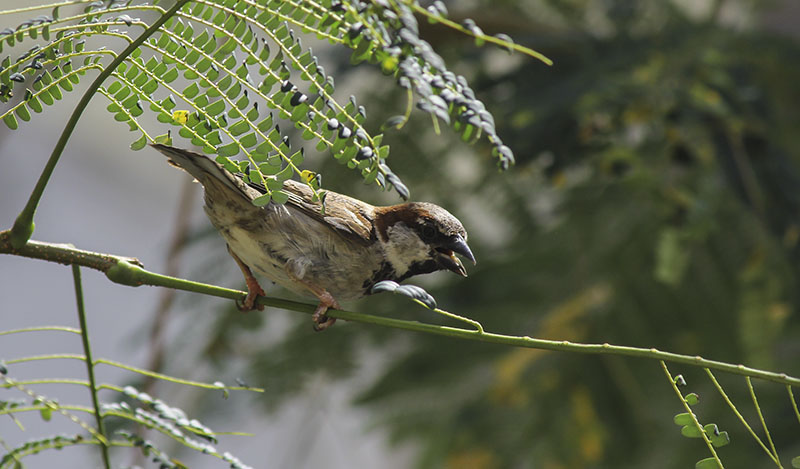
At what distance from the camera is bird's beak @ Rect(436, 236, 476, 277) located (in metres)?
1.45

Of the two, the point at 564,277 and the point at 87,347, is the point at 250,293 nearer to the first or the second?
the point at 87,347

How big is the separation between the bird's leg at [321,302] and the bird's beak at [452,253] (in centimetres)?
26

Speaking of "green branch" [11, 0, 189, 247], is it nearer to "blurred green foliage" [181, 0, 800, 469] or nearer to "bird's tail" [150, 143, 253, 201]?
"bird's tail" [150, 143, 253, 201]

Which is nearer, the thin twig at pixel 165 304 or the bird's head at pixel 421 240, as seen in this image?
the bird's head at pixel 421 240

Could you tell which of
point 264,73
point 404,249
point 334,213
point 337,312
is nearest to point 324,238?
point 334,213

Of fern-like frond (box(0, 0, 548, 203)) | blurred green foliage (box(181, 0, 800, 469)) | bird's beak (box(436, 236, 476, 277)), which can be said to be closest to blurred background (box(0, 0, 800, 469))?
blurred green foliage (box(181, 0, 800, 469))

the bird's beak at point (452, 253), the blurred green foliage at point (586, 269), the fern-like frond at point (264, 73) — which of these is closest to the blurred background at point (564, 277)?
the blurred green foliage at point (586, 269)

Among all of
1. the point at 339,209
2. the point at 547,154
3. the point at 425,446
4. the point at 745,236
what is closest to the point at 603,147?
the point at 547,154

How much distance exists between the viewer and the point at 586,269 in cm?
276

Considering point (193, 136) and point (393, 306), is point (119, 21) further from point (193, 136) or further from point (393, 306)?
point (393, 306)

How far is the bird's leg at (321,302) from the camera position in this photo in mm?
1200

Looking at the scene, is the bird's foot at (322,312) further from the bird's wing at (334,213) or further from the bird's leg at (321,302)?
the bird's wing at (334,213)

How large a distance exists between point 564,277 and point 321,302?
5.67 feet

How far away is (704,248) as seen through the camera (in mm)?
2906
